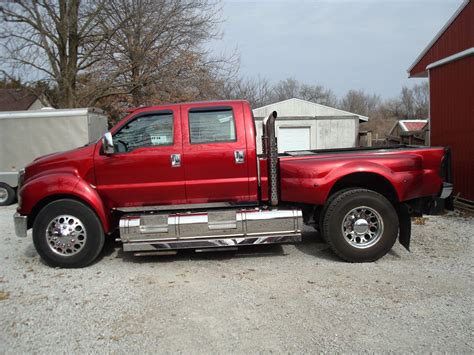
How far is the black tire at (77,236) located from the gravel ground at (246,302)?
0.62 feet

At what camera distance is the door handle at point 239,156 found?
554cm

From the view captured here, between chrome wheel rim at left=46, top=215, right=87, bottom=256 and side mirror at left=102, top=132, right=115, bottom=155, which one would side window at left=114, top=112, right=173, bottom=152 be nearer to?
side mirror at left=102, top=132, right=115, bottom=155

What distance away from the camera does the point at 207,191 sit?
221 inches

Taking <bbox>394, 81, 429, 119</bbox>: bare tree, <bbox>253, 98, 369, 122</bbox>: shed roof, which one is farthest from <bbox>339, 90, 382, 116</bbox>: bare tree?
<bbox>253, 98, 369, 122</bbox>: shed roof

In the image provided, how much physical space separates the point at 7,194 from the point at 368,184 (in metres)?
10.9

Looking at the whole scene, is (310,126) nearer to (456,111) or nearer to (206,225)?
(456,111)

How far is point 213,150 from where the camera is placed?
18.2 ft

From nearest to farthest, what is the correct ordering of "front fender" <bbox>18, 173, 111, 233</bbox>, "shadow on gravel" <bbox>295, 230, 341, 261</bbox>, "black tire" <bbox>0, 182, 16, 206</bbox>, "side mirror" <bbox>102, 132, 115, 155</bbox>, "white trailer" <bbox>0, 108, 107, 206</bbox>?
"side mirror" <bbox>102, 132, 115, 155</bbox> → "front fender" <bbox>18, 173, 111, 233</bbox> → "shadow on gravel" <bbox>295, 230, 341, 261</bbox> → "white trailer" <bbox>0, 108, 107, 206</bbox> → "black tire" <bbox>0, 182, 16, 206</bbox>

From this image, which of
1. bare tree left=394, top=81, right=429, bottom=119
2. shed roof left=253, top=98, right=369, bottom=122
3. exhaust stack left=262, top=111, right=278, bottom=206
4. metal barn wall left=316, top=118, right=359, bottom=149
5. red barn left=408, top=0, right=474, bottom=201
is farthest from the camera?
bare tree left=394, top=81, right=429, bottom=119

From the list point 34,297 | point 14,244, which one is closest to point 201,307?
point 34,297

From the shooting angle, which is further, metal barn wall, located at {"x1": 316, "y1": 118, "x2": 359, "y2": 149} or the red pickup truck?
metal barn wall, located at {"x1": 316, "y1": 118, "x2": 359, "y2": 149}

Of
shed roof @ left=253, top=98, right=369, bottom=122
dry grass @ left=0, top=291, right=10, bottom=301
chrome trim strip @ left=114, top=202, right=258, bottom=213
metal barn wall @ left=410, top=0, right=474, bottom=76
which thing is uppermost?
metal barn wall @ left=410, top=0, right=474, bottom=76

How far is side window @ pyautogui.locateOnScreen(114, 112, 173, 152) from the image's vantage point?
565 centimetres

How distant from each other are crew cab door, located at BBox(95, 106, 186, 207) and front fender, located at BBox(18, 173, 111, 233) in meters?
0.17
